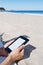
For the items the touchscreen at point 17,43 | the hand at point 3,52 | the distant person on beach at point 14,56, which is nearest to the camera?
the distant person on beach at point 14,56

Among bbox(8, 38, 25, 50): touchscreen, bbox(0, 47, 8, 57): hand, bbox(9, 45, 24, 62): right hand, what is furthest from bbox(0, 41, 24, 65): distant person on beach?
bbox(0, 47, 8, 57): hand

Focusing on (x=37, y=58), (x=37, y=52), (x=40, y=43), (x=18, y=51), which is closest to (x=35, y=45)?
(x=40, y=43)

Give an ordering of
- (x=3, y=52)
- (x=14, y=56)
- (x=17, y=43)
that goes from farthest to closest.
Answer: (x=3, y=52) < (x=17, y=43) < (x=14, y=56)

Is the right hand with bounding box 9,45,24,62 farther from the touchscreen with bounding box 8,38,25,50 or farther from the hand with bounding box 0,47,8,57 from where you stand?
the hand with bounding box 0,47,8,57

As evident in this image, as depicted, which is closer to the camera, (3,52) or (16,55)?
(16,55)

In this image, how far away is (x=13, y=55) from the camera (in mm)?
1981

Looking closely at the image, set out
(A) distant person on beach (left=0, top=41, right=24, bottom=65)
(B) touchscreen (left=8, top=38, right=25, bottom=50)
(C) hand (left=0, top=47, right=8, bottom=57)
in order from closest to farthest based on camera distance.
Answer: (A) distant person on beach (left=0, top=41, right=24, bottom=65) < (B) touchscreen (left=8, top=38, right=25, bottom=50) < (C) hand (left=0, top=47, right=8, bottom=57)

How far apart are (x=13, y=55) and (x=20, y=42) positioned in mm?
398

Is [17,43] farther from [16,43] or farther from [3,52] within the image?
[3,52]

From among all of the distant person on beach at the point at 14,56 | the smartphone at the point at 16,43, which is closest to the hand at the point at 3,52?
the smartphone at the point at 16,43

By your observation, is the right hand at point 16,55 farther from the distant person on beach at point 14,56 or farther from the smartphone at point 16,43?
the smartphone at point 16,43

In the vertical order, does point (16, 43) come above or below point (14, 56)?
above

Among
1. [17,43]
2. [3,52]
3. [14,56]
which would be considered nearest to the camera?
[14,56]

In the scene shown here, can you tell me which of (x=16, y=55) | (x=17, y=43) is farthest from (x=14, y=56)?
(x=17, y=43)
